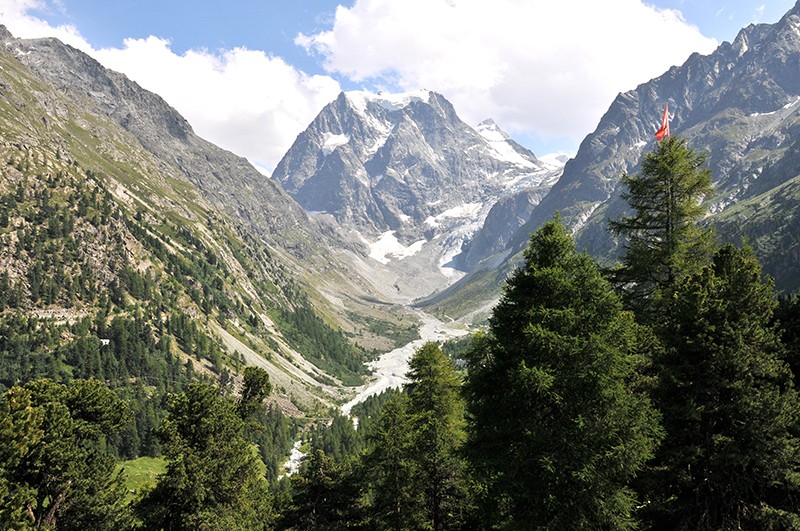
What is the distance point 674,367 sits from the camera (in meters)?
18.0

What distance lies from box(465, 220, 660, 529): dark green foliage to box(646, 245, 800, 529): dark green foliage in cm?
240

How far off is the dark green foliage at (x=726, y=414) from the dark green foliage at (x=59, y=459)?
1080 inches

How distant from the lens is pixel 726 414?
54.5ft

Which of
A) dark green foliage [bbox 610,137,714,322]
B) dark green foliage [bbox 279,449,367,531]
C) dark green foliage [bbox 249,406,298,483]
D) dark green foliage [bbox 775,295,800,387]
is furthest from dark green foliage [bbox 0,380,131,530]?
dark green foliage [bbox 249,406,298,483]

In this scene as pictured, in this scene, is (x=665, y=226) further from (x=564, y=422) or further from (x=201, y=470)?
(x=201, y=470)

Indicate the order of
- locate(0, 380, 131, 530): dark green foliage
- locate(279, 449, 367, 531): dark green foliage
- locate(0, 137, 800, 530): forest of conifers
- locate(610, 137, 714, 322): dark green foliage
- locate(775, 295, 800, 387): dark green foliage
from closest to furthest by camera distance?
locate(0, 137, 800, 530): forest of conifers < locate(775, 295, 800, 387): dark green foliage < locate(0, 380, 131, 530): dark green foliage < locate(610, 137, 714, 322): dark green foliage < locate(279, 449, 367, 531): dark green foliage

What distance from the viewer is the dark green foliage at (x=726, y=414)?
1578 cm

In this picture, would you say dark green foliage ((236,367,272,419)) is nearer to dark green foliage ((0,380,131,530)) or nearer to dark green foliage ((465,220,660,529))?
dark green foliage ((0,380,131,530))

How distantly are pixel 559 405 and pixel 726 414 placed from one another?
6428 millimetres

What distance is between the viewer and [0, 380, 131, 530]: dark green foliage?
21.5 m

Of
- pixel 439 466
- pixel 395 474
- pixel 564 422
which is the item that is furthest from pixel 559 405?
pixel 395 474

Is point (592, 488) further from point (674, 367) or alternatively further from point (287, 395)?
point (287, 395)

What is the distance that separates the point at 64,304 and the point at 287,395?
306ft

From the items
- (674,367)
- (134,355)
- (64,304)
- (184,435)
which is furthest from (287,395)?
(674,367)
